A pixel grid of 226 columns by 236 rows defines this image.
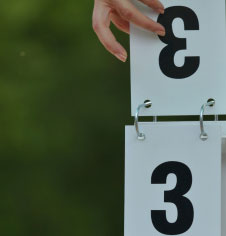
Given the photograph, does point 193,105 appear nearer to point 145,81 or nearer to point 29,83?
point 145,81

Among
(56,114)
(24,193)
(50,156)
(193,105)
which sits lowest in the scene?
(24,193)

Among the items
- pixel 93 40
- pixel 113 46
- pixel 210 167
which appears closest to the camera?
pixel 210 167

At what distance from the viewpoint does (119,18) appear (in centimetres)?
88

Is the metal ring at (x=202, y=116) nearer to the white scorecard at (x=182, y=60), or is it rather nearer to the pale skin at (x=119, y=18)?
the white scorecard at (x=182, y=60)

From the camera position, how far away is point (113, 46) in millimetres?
875

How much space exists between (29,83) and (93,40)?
16.5 inches

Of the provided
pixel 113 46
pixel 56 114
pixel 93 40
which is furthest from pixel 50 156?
pixel 113 46

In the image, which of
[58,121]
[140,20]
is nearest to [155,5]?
[140,20]

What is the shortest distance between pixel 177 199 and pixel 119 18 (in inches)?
11.1

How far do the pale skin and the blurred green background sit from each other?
217 centimetres

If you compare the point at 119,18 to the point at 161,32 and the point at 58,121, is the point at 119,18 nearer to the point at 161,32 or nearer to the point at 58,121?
the point at 161,32

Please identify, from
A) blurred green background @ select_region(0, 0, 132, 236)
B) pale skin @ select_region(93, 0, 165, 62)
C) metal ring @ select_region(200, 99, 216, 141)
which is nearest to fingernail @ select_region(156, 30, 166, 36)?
pale skin @ select_region(93, 0, 165, 62)

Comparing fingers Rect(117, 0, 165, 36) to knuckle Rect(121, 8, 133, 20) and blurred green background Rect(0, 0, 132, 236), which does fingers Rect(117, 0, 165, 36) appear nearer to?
knuckle Rect(121, 8, 133, 20)

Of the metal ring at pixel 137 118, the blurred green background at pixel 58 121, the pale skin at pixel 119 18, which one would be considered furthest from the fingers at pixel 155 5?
the blurred green background at pixel 58 121
